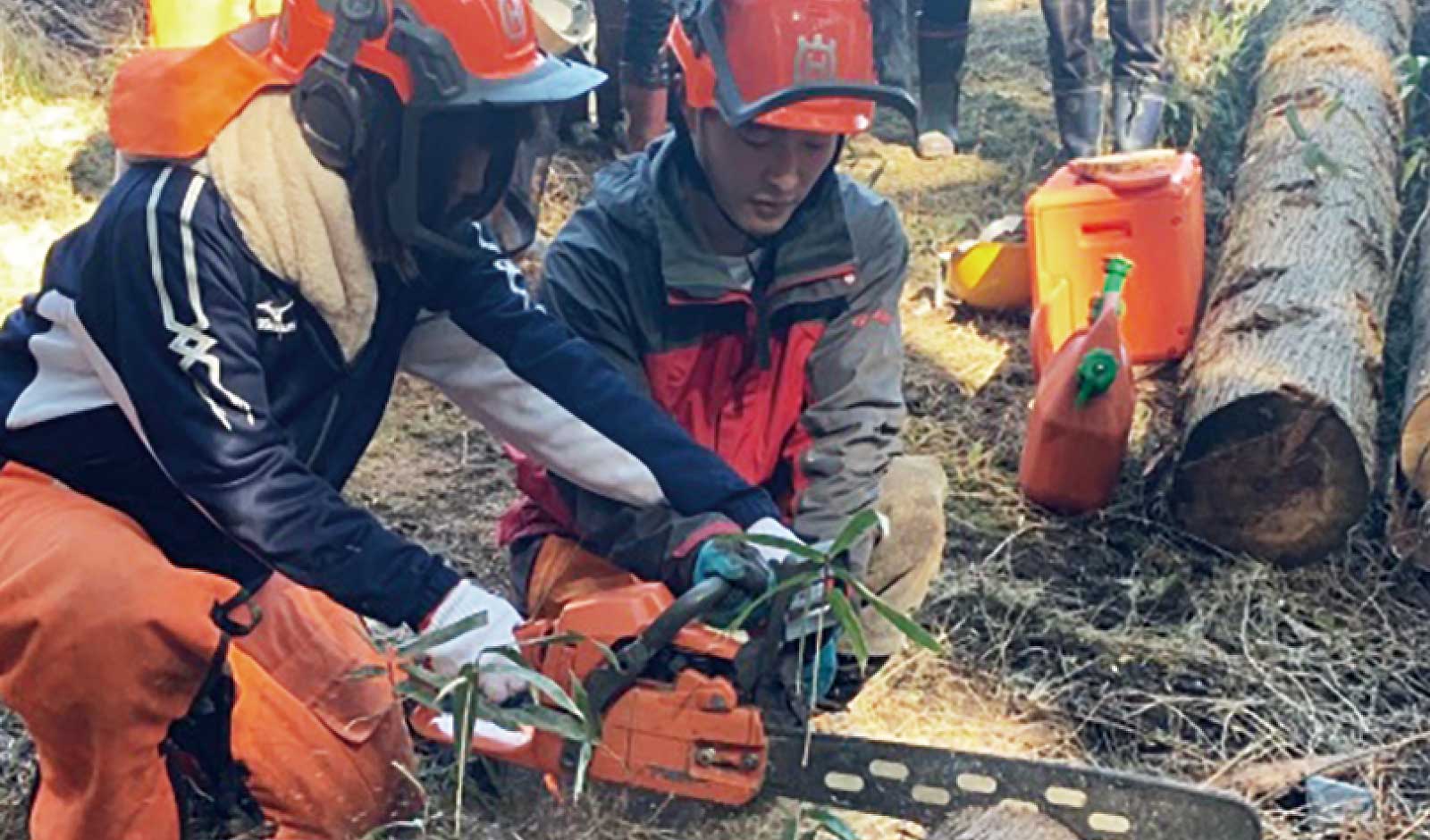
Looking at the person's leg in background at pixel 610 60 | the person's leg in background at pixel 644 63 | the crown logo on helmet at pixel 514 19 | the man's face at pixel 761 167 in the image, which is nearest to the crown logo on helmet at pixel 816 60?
the man's face at pixel 761 167

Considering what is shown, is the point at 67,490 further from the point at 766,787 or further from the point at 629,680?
the point at 766,787

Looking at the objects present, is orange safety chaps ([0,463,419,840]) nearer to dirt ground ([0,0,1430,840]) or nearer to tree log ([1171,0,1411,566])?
dirt ground ([0,0,1430,840])

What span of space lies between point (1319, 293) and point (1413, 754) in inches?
63.5

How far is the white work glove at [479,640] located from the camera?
263cm

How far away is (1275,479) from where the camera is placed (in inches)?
164

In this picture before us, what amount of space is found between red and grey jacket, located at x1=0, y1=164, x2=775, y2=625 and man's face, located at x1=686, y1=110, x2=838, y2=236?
1.57ft

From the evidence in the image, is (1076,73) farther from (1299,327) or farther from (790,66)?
(790,66)

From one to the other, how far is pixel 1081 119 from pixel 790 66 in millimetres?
3672

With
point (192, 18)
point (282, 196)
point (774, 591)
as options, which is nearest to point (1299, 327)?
point (774, 591)

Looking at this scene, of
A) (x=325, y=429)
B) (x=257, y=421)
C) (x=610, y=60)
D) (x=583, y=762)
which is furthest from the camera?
(x=610, y=60)

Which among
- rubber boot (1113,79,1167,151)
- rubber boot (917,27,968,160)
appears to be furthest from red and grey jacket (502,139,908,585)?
rubber boot (917,27,968,160)

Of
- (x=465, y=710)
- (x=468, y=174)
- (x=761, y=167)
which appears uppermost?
(x=468, y=174)

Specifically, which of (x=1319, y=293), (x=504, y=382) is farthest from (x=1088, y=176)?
(x=504, y=382)

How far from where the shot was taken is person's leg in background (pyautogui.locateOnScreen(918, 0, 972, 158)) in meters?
7.23
